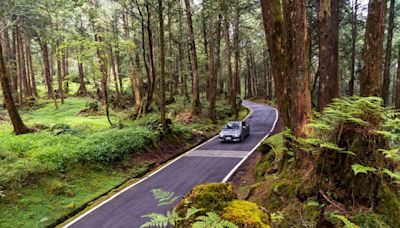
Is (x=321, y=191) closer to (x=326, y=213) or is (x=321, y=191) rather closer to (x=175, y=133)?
(x=326, y=213)

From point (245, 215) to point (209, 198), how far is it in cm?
53

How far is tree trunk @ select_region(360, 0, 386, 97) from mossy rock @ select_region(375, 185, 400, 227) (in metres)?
3.30

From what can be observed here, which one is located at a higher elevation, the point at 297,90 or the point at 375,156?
the point at 297,90

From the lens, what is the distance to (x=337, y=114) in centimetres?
451

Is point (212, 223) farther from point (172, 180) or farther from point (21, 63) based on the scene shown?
point (21, 63)

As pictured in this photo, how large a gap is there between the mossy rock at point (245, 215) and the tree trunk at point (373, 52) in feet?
17.2

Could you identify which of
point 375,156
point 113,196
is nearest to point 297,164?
point 375,156

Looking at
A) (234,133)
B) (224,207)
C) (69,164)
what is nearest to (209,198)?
(224,207)

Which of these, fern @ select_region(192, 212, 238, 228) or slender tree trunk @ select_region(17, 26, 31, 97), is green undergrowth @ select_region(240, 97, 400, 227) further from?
slender tree trunk @ select_region(17, 26, 31, 97)

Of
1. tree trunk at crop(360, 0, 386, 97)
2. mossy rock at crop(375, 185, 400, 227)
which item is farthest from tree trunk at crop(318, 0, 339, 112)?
mossy rock at crop(375, 185, 400, 227)

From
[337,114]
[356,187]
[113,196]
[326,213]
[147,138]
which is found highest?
[337,114]

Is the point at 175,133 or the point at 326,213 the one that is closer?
the point at 326,213

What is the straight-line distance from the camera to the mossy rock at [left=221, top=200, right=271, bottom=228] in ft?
10.2

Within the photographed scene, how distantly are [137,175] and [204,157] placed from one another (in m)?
4.22
